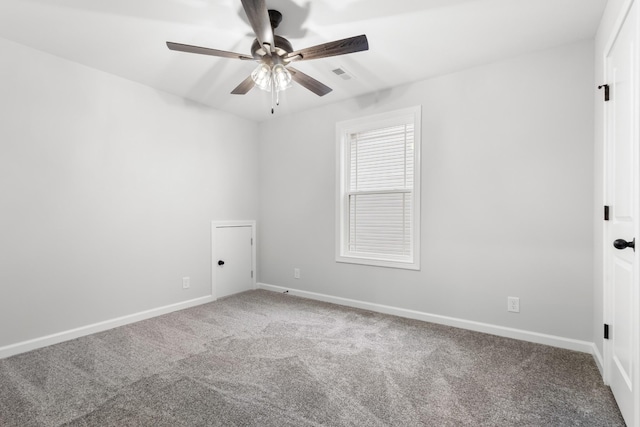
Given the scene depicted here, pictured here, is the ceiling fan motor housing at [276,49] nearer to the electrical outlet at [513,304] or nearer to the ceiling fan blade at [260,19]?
the ceiling fan blade at [260,19]

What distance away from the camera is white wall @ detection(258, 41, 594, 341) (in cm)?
251

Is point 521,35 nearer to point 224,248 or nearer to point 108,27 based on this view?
point 108,27

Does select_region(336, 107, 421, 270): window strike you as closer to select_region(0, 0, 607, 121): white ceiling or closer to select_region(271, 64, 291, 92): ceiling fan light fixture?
select_region(0, 0, 607, 121): white ceiling

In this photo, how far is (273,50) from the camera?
6.96 feet

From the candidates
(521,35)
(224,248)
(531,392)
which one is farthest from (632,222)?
(224,248)

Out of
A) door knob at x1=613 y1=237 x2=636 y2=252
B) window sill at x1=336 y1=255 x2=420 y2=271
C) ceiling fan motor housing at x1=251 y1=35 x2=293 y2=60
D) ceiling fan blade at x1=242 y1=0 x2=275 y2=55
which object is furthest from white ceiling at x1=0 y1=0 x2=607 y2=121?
window sill at x1=336 y1=255 x2=420 y2=271

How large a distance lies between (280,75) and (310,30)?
42 cm

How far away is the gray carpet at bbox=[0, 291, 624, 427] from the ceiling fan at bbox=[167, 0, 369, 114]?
212cm

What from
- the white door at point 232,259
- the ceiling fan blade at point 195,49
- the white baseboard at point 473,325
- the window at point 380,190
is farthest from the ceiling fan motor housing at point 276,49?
the white baseboard at point 473,325

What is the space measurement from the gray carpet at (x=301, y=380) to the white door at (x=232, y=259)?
1070mm

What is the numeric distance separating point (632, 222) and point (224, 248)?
12.7ft

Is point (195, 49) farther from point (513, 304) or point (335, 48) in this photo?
point (513, 304)

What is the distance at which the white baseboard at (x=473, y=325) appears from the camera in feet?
8.23

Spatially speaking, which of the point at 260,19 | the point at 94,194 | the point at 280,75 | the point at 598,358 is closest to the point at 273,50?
the point at 280,75
